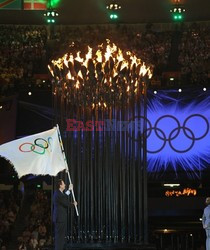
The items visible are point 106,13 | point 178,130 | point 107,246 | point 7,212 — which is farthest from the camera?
point 106,13

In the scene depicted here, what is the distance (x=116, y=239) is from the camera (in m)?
14.3

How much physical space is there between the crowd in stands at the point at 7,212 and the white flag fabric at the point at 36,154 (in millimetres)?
6172

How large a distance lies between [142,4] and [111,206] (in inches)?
470

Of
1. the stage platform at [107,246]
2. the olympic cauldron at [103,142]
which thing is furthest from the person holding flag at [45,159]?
the olympic cauldron at [103,142]

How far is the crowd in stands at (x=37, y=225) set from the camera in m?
19.0

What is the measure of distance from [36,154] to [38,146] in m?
0.25

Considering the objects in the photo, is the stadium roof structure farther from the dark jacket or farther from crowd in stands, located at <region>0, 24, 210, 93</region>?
the dark jacket

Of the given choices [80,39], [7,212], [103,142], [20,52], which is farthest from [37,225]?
[20,52]

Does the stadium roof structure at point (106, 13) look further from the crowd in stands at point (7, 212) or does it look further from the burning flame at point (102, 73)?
the burning flame at point (102, 73)

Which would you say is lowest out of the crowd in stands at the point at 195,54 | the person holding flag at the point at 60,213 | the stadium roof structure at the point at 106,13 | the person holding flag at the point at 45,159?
the person holding flag at the point at 60,213

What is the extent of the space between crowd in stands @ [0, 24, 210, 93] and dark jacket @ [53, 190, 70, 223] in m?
10.2

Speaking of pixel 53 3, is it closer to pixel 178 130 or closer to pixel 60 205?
pixel 178 130

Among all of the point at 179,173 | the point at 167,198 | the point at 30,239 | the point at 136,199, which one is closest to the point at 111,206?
the point at 136,199

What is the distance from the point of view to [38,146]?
44.3 feet
